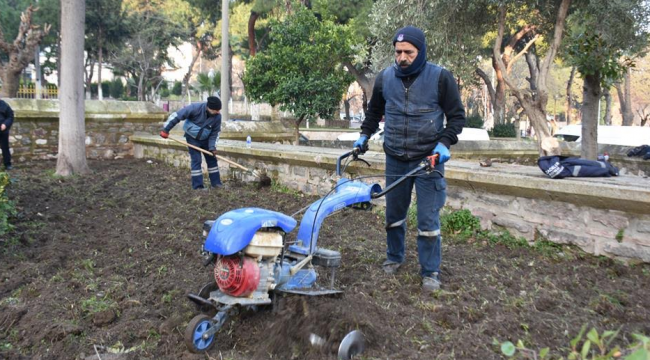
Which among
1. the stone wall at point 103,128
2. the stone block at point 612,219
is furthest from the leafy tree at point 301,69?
the stone block at point 612,219

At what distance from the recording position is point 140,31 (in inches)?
1334

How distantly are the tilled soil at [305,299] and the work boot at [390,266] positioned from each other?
0.09 m

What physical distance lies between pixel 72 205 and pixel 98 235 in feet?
5.67

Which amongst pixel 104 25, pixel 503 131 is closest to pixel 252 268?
pixel 503 131

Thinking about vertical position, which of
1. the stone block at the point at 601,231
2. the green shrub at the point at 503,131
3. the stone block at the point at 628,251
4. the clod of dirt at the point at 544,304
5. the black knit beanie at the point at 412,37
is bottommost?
the clod of dirt at the point at 544,304

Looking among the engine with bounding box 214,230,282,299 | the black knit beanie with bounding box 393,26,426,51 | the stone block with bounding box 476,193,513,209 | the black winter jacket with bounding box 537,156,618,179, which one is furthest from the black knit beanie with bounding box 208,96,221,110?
the engine with bounding box 214,230,282,299

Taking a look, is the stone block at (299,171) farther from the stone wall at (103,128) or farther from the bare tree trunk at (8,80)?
the bare tree trunk at (8,80)

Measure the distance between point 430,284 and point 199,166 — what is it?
562cm

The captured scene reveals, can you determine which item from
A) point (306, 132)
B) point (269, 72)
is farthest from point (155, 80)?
point (269, 72)

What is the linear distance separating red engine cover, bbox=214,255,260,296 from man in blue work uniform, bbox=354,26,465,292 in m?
1.44

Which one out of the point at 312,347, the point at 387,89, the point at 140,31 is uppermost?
the point at 140,31

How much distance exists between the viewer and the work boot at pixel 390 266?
14.6ft

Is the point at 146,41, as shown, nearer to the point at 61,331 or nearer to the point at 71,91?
the point at 71,91

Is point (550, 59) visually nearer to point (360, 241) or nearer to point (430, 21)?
point (430, 21)
